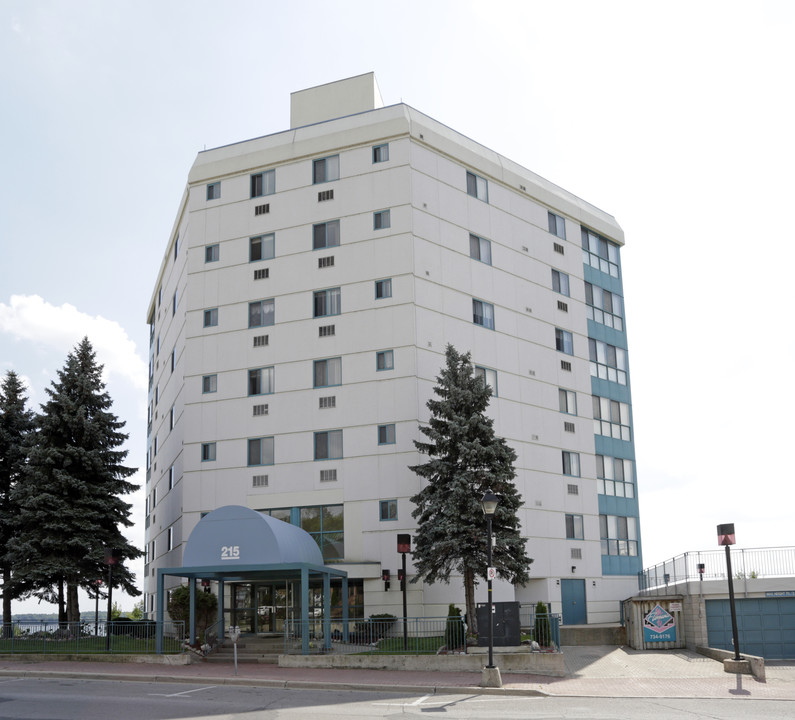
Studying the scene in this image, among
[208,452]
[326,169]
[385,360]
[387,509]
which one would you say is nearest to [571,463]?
[387,509]

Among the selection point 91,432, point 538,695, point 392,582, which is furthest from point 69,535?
point 538,695

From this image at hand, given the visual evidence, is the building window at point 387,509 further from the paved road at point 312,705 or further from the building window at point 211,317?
the paved road at point 312,705

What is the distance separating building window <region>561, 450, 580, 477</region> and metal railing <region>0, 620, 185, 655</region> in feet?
72.1

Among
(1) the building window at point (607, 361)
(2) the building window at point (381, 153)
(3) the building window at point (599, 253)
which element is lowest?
(1) the building window at point (607, 361)

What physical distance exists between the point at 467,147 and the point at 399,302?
410 inches

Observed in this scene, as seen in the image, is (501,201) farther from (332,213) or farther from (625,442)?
(625,442)

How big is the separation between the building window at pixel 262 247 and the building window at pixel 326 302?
3537 mm

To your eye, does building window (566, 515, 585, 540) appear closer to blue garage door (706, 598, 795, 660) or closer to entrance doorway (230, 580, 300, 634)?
blue garage door (706, 598, 795, 660)

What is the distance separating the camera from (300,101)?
4744 cm

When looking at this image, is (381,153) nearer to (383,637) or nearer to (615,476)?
(615,476)

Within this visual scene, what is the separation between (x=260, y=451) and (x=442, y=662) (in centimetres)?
1798

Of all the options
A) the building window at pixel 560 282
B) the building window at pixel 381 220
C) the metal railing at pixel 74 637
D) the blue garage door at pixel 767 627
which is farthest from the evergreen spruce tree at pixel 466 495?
the building window at pixel 560 282

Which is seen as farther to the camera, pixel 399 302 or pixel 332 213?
pixel 332 213

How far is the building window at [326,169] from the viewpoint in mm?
42938
